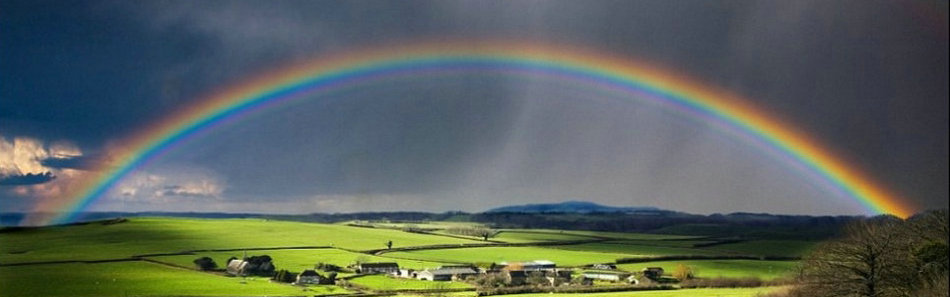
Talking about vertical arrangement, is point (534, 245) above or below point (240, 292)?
above

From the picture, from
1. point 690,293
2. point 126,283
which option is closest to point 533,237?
point 690,293

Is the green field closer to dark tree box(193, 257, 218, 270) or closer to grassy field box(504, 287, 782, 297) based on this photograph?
grassy field box(504, 287, 782, 297)

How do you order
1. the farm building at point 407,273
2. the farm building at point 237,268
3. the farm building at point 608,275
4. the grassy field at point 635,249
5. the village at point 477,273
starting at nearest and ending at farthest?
1. the village at point 477,273
2. the farm building at point 608,275
3. the farm building at point 237,268
4. the farm building at point 407,273
5. the grassy field at point 635,249

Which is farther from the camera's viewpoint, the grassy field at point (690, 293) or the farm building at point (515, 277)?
the farm building at point (515, 277)

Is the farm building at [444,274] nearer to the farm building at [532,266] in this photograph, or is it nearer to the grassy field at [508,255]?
the farm building at [532,266]

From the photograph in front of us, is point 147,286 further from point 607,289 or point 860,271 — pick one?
point 860,271

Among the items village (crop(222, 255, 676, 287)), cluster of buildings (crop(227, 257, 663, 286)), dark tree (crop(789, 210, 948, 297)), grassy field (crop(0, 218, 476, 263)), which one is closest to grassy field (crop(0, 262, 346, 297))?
village (crop(222, 255, 676, 287))

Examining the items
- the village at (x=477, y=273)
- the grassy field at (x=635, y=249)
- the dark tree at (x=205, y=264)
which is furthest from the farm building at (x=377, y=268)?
the grassy field at (x=635, y=249)

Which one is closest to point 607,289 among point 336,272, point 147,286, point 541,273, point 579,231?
point 541,273
